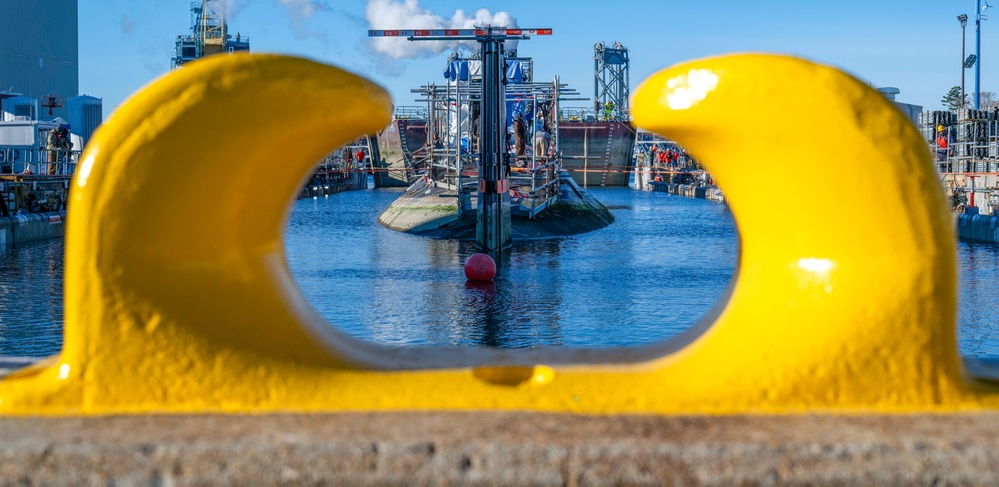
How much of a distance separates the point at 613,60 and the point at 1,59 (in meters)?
44.1

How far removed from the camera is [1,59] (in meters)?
58.8

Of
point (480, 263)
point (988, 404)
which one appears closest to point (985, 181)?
point (480, 263)

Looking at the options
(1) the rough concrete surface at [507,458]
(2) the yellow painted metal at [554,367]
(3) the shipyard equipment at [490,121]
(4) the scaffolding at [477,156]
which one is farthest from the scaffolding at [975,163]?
(1) the rough concrete surface at [507,458]

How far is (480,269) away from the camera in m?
14.7

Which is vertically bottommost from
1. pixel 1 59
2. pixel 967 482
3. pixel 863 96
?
pixel 967 482

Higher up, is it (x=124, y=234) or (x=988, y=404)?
(x=124, y=234)

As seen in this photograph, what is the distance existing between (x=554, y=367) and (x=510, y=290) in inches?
412

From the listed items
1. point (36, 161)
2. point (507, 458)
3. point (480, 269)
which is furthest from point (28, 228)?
point (507, 458)

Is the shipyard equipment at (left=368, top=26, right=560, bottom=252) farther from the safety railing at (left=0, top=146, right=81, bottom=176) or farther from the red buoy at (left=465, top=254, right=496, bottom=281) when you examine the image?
the safety railing at (left=0, top=146, right=81, bottom=176)

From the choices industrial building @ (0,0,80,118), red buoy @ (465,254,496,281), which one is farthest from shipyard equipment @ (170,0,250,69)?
red buoy @ (465,254,496,281)

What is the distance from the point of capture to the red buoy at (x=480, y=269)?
1473 cm

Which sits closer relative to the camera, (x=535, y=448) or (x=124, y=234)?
(x=535, y=448)

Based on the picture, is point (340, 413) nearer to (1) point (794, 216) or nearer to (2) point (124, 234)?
(2) point (124, 234)

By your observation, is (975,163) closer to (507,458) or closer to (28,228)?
(28,228)
